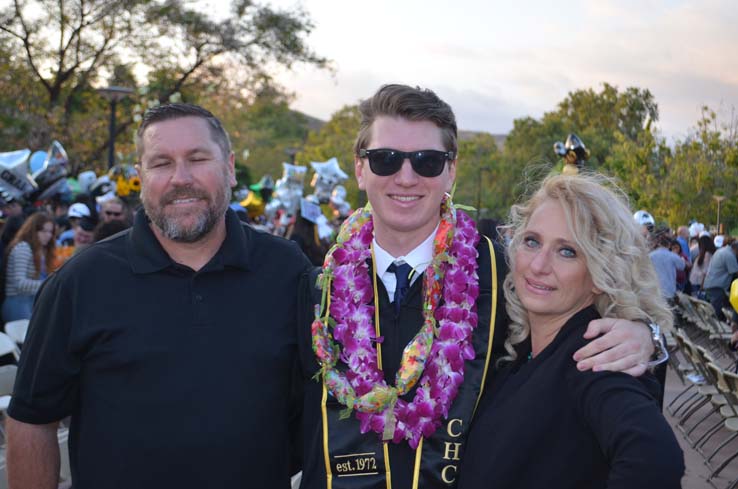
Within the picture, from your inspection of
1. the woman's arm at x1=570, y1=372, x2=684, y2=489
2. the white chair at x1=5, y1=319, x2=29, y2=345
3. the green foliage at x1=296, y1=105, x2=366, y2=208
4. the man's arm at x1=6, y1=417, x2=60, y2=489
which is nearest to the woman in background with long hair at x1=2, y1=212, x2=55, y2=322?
the white chair at x1=5, y1=319, x2=29, y2=345

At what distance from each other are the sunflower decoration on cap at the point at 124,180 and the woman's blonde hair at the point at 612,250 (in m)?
12.1

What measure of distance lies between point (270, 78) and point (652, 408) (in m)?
20.9

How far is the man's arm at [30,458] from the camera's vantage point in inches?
105

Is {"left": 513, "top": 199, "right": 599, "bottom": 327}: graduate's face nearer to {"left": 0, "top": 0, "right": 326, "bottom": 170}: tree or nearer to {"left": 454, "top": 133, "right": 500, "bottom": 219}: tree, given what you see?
{"left": 0, "top": 0, "right": 326, "bottom": 170}: tree

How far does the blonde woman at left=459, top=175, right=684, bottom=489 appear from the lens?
6.65 feet

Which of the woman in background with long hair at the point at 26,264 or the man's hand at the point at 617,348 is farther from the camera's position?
the woman in background with long hair at the point at 26,264

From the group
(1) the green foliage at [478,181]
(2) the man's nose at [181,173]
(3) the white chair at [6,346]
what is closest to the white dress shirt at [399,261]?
(2) the man's nose at [181,173]

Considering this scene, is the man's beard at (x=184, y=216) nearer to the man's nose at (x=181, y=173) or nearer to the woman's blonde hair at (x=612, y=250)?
the man's nose at (x=181, y=173)

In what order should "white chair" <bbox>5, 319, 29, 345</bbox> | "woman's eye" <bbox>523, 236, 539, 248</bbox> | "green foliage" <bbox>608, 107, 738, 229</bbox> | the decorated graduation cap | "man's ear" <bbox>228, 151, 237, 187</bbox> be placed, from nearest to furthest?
"woman's eye" <bbox>523, 236, 539, 248</bbox> → "man's ear" <bbox>228, 151, 237, 187</bbox> → "white chair" <bbox>5, 319, 29, 345</bbox> → the decorated graduation cap → "green foliage" <bbox>608, 107, 738, 229</bbox>

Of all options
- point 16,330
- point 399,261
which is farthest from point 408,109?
point 16,330

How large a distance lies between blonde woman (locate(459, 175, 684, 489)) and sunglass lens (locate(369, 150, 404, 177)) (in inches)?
19.8

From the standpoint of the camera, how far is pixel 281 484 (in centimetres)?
278

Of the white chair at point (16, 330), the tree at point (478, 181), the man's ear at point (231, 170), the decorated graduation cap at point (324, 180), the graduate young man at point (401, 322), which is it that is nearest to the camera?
the graduate young man at point (401, 322)

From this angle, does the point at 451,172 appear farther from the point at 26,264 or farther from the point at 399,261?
the point at 26,264
